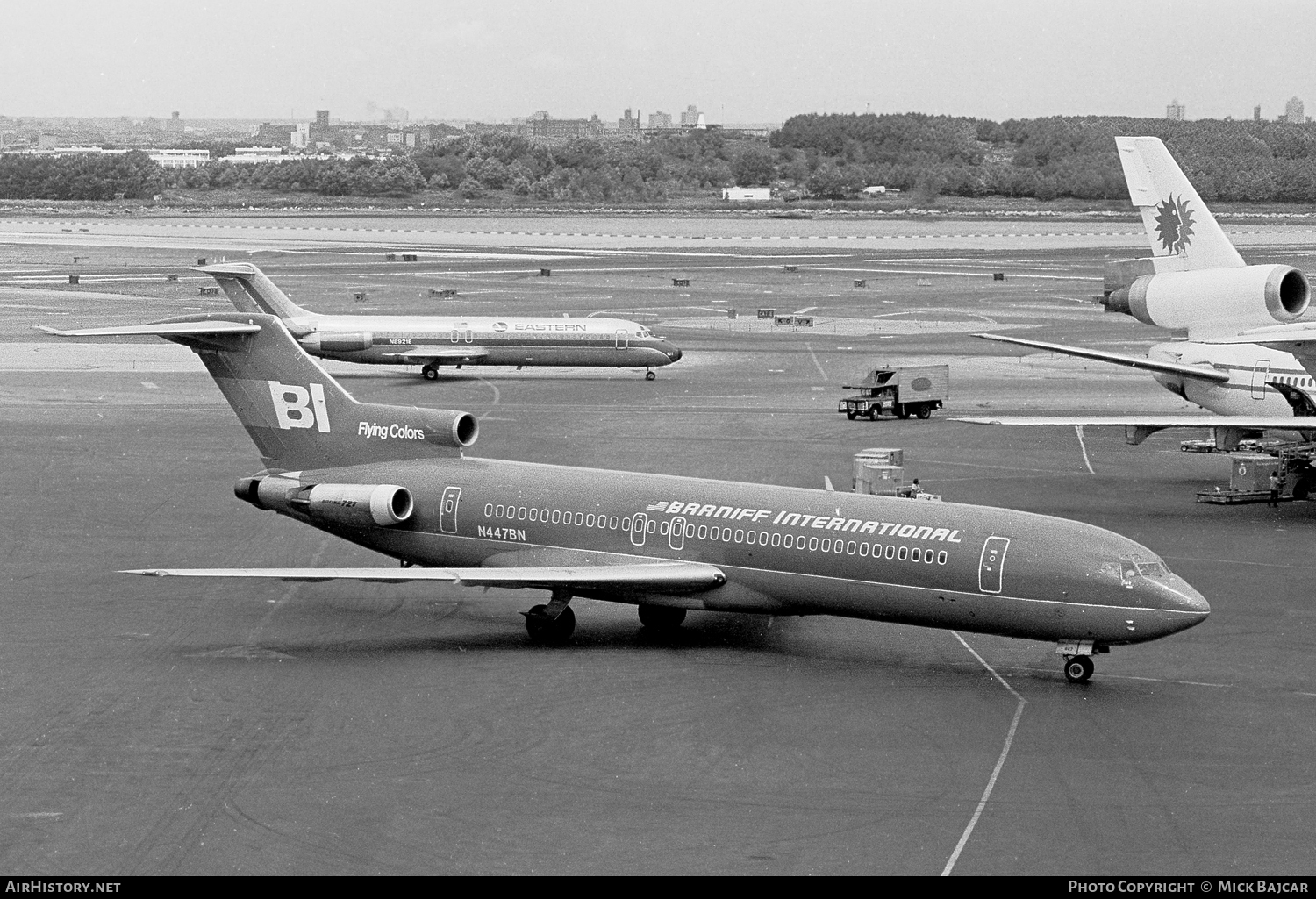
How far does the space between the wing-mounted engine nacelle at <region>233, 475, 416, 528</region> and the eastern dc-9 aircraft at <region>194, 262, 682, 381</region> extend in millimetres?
41630

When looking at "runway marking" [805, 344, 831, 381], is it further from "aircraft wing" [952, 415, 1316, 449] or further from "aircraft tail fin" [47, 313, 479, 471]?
"aircraft tail fin" [47, 313, 479, 471]

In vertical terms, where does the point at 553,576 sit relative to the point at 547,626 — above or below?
above

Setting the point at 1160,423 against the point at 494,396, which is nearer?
the point at 1160,423

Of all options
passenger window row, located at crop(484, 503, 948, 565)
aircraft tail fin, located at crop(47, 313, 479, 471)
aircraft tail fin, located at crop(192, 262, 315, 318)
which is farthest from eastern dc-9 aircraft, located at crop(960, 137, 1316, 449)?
aircraft tail fin, located at crop(192, 262, 315, 318)

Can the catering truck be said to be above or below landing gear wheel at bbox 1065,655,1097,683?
below

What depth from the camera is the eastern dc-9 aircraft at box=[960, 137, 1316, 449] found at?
159 ft

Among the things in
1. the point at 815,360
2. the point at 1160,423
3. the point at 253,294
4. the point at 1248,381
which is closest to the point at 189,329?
the point at 1160,423

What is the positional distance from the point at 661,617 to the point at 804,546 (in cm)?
376

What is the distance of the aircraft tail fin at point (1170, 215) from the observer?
166 ft

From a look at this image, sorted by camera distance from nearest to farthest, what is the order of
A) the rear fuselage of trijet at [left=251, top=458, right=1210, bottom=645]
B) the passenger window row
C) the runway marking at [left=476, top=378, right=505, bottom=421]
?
1. the rear fuselage of trijet at [left=251, top=458, right=1210, bottom=645]
2. the passenger window row
3. the runway marking at [left=476, top=378, right=505, bottom=421]

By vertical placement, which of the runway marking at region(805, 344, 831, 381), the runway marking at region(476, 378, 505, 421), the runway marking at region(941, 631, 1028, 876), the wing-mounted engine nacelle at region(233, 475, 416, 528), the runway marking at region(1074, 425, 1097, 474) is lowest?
the runway marking at region(476, 378, 505, 421)

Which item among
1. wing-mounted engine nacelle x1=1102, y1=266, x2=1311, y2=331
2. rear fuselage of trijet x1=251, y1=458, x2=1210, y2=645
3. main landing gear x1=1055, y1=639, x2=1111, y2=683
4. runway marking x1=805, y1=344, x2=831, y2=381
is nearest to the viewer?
rear fuselage of trijet x1=251, y1=458, x2=1210, y2=645

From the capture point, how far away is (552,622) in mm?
32281

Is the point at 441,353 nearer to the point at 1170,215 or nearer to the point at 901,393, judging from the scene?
Answer: the point at 901,393
